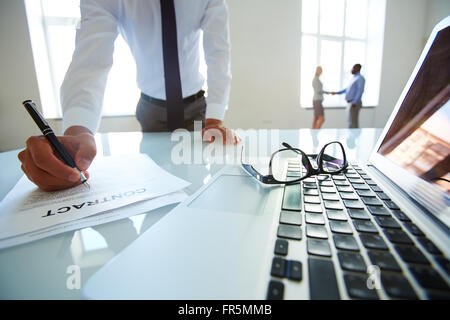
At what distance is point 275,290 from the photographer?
0.12 meters

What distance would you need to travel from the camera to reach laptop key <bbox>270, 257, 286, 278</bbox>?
0.43 feet

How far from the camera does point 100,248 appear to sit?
19 centimetres

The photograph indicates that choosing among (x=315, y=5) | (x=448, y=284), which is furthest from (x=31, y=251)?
(x=315, y=5)

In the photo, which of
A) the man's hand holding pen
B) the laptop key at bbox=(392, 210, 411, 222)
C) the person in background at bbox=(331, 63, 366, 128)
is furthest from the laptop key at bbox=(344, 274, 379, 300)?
the person in background at bbox=(331, 63, 366, 128)

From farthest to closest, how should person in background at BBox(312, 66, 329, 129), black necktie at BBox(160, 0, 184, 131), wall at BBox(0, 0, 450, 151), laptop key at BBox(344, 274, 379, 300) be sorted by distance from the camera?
person in background at BBox(312, 66, 329, 129) < wall at BBox(0, 0, 450, 151) < black necktie at BBox(160, 0, 184, 131) < laptop key at BBox(344, 274, 379, 300)

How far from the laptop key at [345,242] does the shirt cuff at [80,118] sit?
57 cm

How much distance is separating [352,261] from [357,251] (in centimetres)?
1

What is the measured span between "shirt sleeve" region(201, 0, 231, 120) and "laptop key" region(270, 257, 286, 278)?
0.74 m

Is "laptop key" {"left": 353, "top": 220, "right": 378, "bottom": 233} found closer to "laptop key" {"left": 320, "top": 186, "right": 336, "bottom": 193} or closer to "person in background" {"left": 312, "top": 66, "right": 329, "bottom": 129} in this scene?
"laptop key" {"left": 320, "top": 186, "right": 336, "bottom": 193}

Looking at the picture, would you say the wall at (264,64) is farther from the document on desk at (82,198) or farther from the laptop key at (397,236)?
the laptop key at (397,236)

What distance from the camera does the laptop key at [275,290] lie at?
0.39 feet

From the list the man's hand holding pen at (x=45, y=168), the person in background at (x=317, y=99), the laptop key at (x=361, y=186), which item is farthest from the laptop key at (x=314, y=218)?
the person in background at (x=317, y=99)

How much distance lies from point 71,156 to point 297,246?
0.39m

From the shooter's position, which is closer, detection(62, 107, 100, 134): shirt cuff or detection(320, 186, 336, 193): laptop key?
detection(320, 186, 336, 193): laptop key
